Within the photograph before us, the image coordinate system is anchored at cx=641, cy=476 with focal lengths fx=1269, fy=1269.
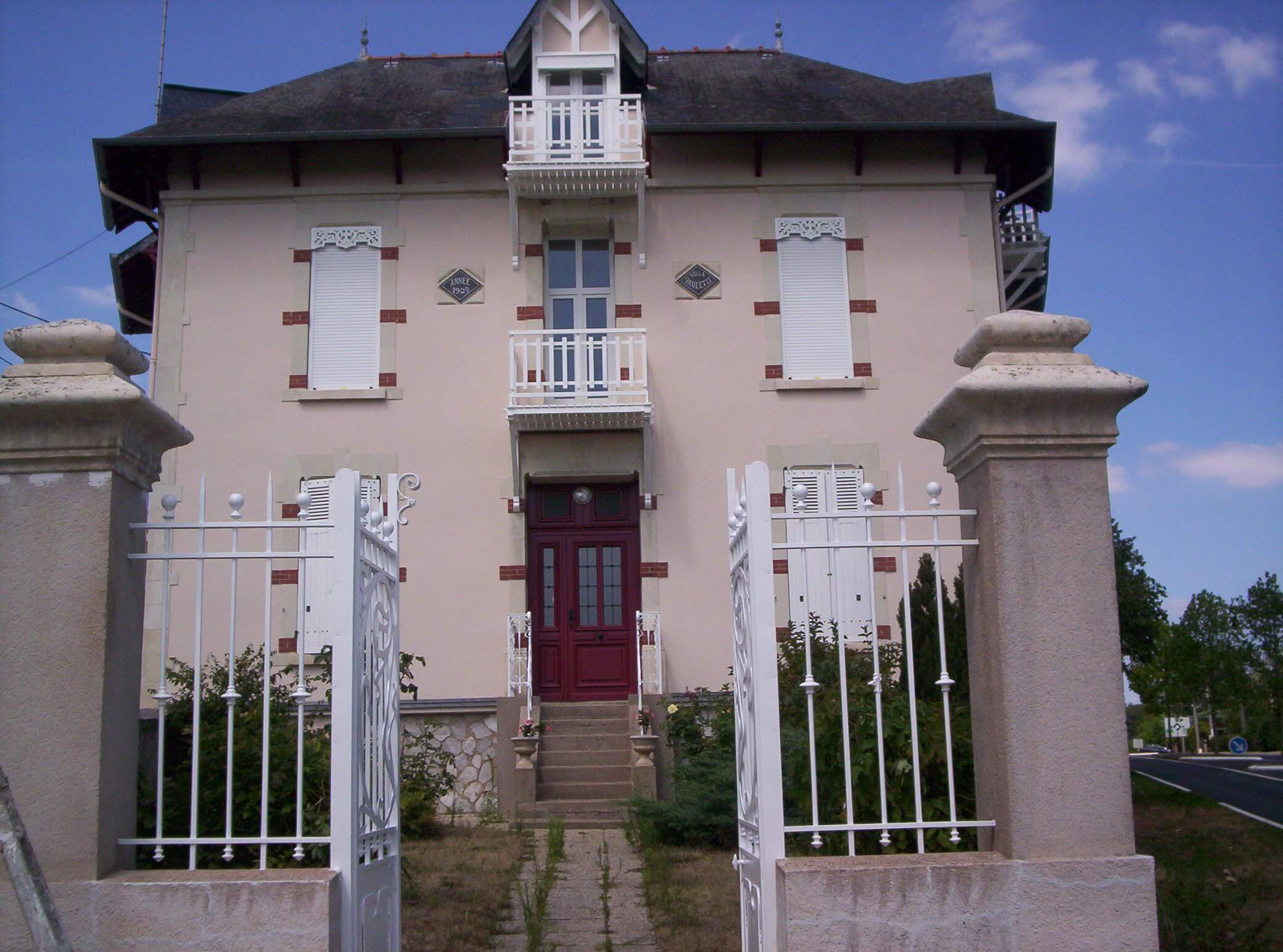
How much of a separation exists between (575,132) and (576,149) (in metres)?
0.19

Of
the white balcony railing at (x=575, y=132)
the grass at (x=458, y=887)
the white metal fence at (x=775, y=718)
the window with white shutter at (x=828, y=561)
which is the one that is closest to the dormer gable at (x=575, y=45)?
the white balcony railing at (x=575, y=132)

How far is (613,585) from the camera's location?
14305 mm

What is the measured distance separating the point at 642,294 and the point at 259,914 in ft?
35.7

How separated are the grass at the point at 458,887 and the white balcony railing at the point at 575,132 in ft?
24.3

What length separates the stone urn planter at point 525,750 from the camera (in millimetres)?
11977

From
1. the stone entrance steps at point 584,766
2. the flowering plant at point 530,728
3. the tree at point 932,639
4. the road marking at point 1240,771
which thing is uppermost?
the tree at point 932,639

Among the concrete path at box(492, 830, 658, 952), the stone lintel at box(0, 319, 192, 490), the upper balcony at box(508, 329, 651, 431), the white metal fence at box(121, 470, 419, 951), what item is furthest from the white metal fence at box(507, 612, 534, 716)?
the stone lintel at box(0, 319, 192, 490)

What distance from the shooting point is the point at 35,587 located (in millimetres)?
4398

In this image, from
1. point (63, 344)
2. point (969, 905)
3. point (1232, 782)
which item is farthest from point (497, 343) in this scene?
point (1232, 782)

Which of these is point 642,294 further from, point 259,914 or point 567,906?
point 259,914

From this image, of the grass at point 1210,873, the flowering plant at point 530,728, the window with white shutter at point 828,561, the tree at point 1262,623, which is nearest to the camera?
the grass at point 1210,873

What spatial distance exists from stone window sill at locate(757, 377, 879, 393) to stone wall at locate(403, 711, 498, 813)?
4.68 metres

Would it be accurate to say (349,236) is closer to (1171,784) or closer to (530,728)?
(530,728)

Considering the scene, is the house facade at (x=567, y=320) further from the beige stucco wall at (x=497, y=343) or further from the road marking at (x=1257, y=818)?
the road marking at (x=1257, y=818)
